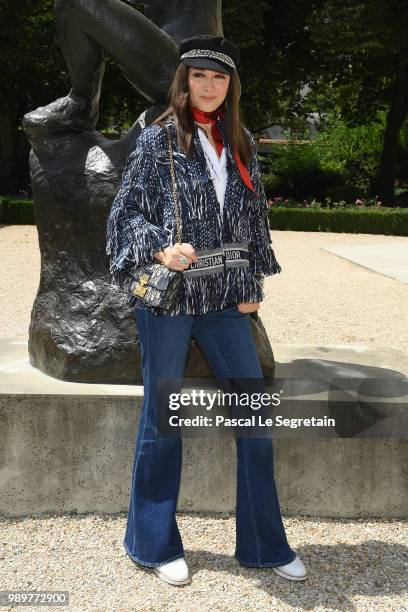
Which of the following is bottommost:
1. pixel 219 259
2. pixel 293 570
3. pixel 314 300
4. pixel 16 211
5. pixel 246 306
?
pixel 314 300

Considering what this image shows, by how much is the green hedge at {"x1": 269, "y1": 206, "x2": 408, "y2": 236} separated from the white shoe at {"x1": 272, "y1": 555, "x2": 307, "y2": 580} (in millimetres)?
14129

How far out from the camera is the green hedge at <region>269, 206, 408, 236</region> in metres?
16.7

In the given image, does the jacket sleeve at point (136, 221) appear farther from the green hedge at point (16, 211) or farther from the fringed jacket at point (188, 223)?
the green hedge at point (16, 211)

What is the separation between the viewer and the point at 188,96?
8.22 ft

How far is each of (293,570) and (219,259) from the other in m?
1.08

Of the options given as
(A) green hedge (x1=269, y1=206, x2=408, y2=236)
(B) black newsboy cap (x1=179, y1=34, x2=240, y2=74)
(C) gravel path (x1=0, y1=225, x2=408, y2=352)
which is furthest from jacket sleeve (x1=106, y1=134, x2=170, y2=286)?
(A) green hedge (x1=269, y1=206, x2=408, y2=236)

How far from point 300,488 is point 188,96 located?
1.73m

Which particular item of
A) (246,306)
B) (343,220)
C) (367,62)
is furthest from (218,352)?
(367,62)

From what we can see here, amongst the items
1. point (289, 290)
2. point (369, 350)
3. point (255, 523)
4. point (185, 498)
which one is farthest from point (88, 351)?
point (289, 290)

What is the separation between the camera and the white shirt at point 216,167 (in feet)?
8.29

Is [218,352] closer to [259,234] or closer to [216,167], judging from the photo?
[259,234]

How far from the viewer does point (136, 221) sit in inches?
97.1

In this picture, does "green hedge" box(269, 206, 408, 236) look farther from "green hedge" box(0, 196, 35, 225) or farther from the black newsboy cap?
the black newsboy cap

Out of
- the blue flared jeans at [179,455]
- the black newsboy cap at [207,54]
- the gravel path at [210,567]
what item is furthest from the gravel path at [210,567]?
the black newsboy cap at [207,54]
